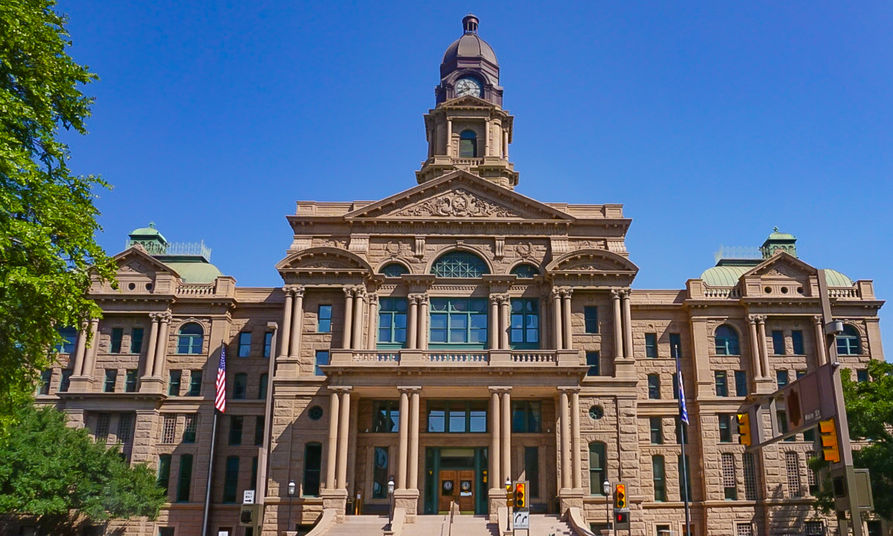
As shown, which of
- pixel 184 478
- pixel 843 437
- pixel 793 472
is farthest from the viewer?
pixel 793 472

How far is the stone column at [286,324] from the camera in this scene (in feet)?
156

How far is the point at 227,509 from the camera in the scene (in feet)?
159

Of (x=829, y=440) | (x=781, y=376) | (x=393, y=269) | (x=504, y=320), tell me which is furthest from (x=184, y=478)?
(x=829, y=440)

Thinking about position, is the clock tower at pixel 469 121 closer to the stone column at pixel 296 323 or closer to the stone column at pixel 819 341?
the stone column at pixel 296 323

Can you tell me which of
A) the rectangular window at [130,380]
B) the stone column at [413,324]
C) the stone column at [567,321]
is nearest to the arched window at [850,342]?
the stone column at [567,321]

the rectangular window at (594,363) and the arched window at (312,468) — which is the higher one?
the rectangular window at (594,363)

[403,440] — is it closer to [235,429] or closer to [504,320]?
[504,320]

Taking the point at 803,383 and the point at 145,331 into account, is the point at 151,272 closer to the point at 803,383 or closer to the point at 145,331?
the point at 145,331

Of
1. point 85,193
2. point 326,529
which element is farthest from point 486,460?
point 85,193

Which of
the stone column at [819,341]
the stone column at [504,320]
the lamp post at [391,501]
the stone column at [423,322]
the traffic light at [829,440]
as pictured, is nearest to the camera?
the traffic light at [829,440]

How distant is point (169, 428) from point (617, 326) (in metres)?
29.2

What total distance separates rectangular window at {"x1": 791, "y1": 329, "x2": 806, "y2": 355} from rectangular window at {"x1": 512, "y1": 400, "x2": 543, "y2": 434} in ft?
60.9

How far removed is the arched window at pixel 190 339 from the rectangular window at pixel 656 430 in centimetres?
3015

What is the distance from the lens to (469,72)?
63344 mm
